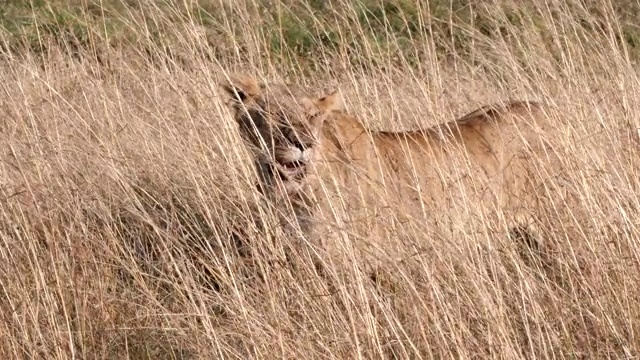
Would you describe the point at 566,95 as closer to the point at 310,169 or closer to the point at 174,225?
the point at 310,169

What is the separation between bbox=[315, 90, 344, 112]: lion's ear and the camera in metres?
4.91

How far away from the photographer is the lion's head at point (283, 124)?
443 centimetres

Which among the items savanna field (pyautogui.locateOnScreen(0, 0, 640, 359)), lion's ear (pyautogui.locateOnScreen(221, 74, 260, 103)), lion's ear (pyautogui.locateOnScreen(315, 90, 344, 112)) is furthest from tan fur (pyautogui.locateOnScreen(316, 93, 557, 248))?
lion's ear (pyautogui.locateOnScreen(221, 74, 260, 103))

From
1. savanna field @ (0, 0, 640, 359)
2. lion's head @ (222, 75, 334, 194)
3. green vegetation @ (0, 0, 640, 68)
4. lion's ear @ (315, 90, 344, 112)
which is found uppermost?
green vegetation @ (0, 0, 640, 68)

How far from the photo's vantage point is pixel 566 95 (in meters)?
4.48

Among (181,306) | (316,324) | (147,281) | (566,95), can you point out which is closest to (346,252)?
(316,324)

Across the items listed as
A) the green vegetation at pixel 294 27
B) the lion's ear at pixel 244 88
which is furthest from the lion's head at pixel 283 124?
the green vegetation at pixel 294 27

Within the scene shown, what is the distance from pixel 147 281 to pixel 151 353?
0.42 metres

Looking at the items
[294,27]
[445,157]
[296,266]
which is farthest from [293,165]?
[294,27]

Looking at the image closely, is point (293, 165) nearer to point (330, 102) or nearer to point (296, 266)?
point (330, 102)

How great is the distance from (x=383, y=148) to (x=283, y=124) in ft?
2.59

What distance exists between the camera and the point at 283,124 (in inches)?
169

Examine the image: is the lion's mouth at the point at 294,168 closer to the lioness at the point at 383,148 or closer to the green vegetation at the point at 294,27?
the lioness at the point at 383,148

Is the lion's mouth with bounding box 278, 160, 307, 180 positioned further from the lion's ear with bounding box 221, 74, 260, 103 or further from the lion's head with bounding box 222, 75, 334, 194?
the lion's ear with bounding box 221, 74, 260, 103
